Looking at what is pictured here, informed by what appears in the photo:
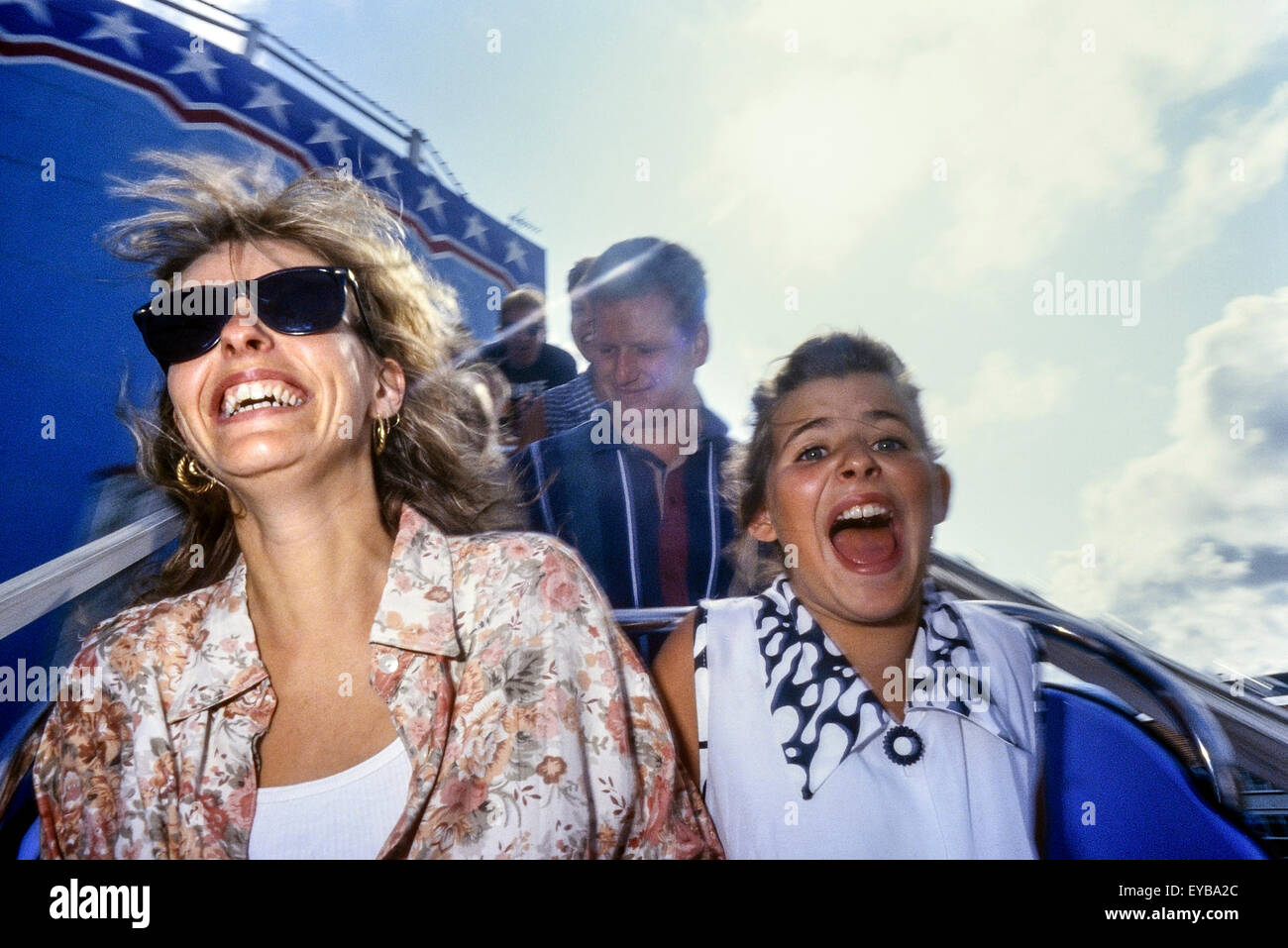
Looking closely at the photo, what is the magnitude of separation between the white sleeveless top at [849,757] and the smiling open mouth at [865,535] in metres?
0.15

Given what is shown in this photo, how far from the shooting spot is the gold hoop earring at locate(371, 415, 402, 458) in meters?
2.10

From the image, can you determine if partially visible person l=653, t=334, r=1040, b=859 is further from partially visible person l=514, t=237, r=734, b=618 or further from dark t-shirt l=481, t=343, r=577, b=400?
dark t-shirt l=481, t=343, r=577, b=400

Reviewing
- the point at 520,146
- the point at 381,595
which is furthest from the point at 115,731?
the point at 520,146

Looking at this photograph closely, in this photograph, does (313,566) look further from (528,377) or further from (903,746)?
(903,746)

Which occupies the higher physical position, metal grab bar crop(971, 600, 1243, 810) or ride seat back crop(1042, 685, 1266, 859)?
metal grab bar crop(971, 600, 1243, 810)

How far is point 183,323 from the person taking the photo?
2016 millimetres

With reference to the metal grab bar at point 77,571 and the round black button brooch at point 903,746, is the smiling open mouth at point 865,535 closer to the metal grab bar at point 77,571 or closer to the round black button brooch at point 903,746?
the round black button brooch at point 903,746

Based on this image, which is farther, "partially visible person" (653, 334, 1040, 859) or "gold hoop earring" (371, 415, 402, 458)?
"gold hoop earring" (371, 415, 402, 458)

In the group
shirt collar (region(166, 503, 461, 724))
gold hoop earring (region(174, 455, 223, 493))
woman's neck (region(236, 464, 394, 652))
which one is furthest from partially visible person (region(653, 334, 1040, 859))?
gold hoop earring (region(174, 455, 223, 493))

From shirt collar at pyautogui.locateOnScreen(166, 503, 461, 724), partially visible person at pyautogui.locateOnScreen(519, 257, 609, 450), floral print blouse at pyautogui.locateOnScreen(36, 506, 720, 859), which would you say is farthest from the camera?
partially visible person at pyautogui.locateOnScreen(519, 257, 609, 450)

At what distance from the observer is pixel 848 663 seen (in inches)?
78.2

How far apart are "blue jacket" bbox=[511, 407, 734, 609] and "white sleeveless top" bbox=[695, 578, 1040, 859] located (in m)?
0.11

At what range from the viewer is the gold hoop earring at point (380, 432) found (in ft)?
6.89
